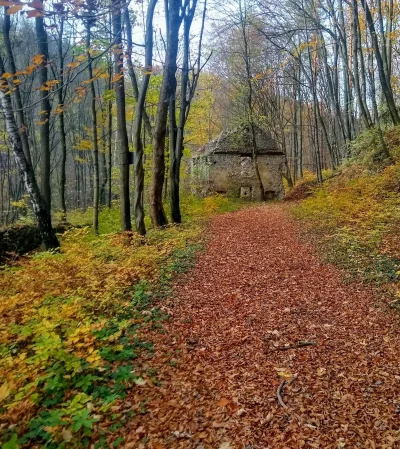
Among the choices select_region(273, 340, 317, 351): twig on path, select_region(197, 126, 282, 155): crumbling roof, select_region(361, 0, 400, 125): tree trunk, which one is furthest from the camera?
select_region(197, 126, 282, 155): crumbling roof

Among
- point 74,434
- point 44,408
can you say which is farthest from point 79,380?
point 74,434

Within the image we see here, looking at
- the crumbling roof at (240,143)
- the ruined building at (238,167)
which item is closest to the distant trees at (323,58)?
the crumbling roof at (240,143)

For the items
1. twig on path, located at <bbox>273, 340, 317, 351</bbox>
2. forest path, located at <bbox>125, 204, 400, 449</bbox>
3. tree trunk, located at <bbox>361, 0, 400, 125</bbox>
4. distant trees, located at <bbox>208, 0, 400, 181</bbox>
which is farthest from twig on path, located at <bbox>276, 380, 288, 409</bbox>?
tree trunk, located at <bbox>361, 0, 400, 125</bbox>

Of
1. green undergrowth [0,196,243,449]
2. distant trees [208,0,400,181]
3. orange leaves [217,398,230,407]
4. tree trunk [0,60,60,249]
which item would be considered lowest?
orange leaves [217,398,230,407]

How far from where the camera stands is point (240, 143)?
19484mm

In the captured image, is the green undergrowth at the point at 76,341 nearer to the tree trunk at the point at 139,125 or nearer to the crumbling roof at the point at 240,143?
the tree trunk at the point at 139,125

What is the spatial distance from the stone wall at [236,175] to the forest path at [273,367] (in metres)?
13.6

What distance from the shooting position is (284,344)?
145 inches

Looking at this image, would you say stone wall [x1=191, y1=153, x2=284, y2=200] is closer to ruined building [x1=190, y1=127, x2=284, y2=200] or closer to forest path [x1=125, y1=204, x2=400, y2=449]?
ruined building [x1=190, y1=127, x2=284, y2=200]

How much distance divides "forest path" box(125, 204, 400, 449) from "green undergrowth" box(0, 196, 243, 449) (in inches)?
10.1

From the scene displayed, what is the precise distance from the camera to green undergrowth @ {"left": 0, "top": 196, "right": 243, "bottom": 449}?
7.86ft

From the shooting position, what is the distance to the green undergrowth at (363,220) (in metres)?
5.57

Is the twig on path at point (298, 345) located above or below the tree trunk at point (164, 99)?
below

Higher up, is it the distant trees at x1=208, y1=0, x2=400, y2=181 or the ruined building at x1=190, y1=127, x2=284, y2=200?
the distant trees at x1=208, y1=0, x2=400, y2=181
